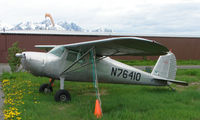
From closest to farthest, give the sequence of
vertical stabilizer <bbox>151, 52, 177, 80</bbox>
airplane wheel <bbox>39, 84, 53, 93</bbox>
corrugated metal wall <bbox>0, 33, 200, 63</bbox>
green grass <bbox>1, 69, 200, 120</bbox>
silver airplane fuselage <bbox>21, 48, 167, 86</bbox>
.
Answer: green grass <bbox>1, 69, 200, 120</bbox>
silver airplane fuselage <bbox>21, 48, 167, 86</bbox>
airplane wheel <bbox>39, 84, 53, 93</bbox>
vertical stabilizer <bbox>151, 52, 177, 80</bbox>
corrugated metal wall <bbox>0, 33, 200, 63</bbox>

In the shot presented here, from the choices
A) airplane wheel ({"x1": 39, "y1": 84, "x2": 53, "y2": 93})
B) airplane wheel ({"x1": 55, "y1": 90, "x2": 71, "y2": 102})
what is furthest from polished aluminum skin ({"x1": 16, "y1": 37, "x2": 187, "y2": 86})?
airplane wheel ({"x1": 39, "y1": 84, "x2": 53, "y2": 93})

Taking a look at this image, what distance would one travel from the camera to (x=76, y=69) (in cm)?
676

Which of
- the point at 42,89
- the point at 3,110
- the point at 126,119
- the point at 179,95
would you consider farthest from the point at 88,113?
the point at 179,95

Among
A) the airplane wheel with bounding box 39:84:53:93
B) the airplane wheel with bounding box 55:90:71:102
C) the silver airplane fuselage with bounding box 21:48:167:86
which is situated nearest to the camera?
the airplane wheel with bounding box 55:90:71:102

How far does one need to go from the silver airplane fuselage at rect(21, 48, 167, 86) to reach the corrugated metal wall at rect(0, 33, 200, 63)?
628 inches

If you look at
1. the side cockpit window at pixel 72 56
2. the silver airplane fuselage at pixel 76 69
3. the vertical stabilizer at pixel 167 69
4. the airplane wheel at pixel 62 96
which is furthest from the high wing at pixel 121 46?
the vertical stabilizer at pixel 167 69

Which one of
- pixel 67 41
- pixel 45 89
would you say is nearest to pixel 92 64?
pixel 45 89

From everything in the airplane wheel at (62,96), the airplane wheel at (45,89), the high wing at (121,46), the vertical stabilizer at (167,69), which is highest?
the high wing at (121,46)

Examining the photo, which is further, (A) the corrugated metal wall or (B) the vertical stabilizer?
(A) the corrugated metal wall

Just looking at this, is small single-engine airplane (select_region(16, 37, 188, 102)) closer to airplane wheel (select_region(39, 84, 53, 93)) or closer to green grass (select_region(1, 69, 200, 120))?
airplane wheel (select_region(39, 84, 53, 93))

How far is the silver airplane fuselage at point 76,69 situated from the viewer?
6352mm

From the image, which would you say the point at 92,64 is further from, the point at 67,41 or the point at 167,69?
the point at 67,41

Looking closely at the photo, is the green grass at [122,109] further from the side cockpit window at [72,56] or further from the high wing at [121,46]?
the high wing at [121,46]

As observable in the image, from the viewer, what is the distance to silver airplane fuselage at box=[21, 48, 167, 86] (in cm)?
A: 635
